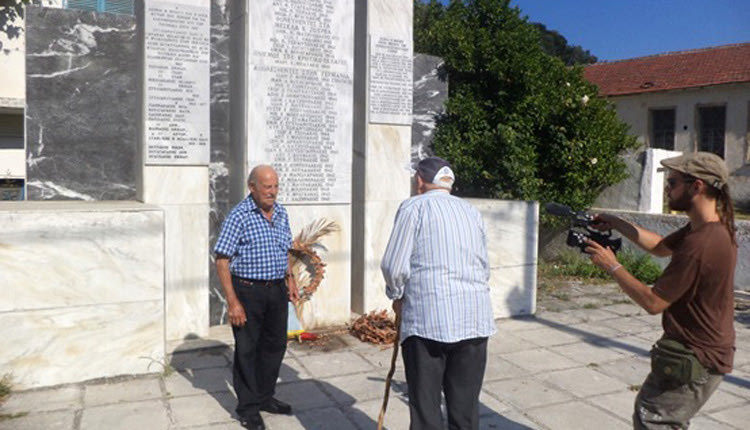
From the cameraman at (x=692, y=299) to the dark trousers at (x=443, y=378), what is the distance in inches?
30.6

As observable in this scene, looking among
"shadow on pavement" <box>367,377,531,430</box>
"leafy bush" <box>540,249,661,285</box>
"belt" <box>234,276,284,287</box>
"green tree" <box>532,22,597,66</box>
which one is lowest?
"shadow on pavement" <box>367,377,531,430</box>

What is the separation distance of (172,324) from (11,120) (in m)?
11.2

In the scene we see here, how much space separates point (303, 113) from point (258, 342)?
2877 millimetres

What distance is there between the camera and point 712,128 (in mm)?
23703

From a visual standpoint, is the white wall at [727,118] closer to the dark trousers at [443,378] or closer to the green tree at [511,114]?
the green tree at [511,114]

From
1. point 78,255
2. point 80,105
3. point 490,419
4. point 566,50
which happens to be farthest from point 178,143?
point 566,50

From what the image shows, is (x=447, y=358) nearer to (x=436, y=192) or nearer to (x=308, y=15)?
(x=436, y=192)

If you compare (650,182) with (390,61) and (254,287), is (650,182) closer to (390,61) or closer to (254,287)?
(390,61)

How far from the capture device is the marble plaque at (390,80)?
23.2 feet

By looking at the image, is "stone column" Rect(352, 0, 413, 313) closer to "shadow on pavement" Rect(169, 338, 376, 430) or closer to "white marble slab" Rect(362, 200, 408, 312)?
"white marble slab" Rect(362, 200, 408, 312)

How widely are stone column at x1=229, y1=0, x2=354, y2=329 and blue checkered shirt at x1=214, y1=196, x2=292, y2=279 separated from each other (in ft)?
6.66

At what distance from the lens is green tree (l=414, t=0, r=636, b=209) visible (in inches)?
375

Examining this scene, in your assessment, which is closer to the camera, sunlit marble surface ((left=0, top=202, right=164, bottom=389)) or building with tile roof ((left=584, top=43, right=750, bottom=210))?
sunlit marble surface ((left=0, top=202, right=164, bottom=389))

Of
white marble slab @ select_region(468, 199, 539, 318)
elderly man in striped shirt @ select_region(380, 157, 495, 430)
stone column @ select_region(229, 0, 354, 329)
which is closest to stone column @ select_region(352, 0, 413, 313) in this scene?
stone column @ select_region(229, 0, 354, 329)
